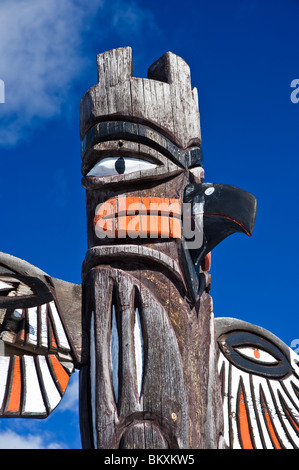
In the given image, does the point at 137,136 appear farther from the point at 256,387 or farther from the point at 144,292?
the point at 256,387

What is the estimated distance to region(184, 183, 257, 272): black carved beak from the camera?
3666mm

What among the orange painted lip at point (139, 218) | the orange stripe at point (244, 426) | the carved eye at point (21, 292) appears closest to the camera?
the carved eye at point (21, 292)

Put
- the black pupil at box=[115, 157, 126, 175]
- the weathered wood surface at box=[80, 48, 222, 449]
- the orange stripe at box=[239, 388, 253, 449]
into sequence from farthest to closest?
the orange stripe at box=[239, 388, 253, 449] < the black pupil at box=[115, 157, 126, 175] < the weathered wood surface at box=[80, 48, 222, 449]

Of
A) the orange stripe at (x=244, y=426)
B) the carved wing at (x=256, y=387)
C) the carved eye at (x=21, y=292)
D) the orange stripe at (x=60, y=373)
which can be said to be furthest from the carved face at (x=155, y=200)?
the orange stripe at (x=244, y=426)

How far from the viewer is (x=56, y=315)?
371 centimetres

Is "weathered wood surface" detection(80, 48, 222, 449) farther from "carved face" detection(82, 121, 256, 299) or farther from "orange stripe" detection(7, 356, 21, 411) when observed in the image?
"orange stripe" detection(7, 356, 21, 411)

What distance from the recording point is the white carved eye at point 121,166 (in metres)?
3.82

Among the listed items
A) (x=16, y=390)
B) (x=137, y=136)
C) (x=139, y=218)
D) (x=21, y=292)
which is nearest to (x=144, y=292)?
(x=139, y=218)

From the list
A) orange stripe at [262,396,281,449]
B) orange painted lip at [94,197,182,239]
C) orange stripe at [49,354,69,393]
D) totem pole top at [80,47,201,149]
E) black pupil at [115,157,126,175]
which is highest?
totem pole top at [80,47,201,149]

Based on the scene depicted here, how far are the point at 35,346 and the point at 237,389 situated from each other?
1.44 meters

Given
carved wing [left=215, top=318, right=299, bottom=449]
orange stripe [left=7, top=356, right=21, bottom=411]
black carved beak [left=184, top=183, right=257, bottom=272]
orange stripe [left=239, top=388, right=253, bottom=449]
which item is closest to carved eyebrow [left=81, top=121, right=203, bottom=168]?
black carved beak [left=184, top=183, right=257, bottom=272]

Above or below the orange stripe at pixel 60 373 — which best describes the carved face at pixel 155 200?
above

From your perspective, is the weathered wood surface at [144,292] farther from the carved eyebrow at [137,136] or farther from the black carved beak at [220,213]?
the black carved beak at [220,213]

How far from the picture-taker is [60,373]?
352 centimetres
